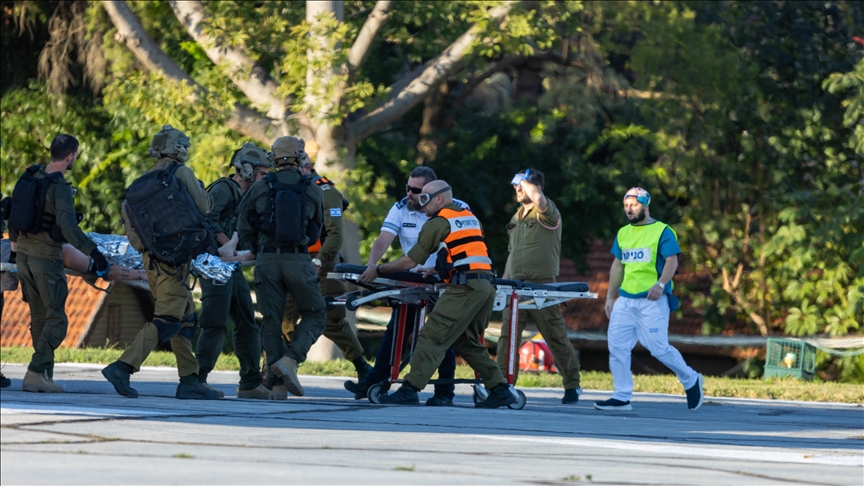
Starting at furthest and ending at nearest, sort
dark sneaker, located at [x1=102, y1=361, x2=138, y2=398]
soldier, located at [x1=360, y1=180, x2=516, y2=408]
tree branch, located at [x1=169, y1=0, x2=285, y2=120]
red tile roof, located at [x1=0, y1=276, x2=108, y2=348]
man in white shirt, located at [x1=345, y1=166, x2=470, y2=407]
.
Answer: red tile roof, located at [x1=0, y1=276, x2=108, y2=348], tree branch, located at [x1=169, y1=0, x2=285, y2=120], man in white shirt, located at [x1=345, y1=166, x2=470, y2=407], soldier, located at [x1=360, y1=180, x2=516, y2=408], dark sneaker, located at [x1=102, y1=361, x2=138, y2=398]

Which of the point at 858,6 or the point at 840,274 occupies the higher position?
the point at 858,6

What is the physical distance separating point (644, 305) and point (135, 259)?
159 inches

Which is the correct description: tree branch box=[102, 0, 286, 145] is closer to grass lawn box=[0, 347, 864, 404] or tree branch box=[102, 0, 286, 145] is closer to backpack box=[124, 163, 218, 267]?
grass lawn box=[0, 347, 864, 404]

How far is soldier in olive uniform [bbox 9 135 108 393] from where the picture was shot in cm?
926

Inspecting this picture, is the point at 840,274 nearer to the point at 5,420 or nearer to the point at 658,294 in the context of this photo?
the point at 658,294

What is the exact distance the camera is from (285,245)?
9.52m

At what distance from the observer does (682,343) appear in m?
20.5

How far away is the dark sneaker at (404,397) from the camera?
9750 mm

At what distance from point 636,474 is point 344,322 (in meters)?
5.58

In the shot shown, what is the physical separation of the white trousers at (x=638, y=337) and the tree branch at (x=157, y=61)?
6.97 meters

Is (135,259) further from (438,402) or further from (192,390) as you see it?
(438,402)

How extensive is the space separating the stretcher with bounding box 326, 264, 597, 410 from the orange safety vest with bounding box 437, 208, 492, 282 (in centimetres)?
33

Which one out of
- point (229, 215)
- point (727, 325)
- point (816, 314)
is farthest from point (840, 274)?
point (229, 215)

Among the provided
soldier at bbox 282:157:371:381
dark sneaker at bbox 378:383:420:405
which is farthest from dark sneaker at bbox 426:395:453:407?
soldier at bbox 282:157:371:381
